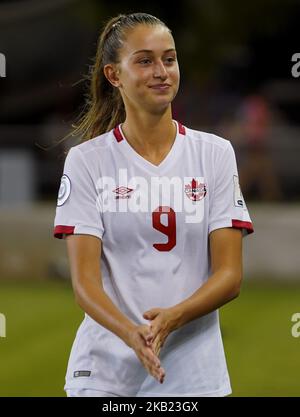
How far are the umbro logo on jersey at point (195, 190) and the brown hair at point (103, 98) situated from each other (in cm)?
51

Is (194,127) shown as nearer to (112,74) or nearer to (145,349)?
(112,74)

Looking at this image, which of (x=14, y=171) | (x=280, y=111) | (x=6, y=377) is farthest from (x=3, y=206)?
(x=280, y=111)

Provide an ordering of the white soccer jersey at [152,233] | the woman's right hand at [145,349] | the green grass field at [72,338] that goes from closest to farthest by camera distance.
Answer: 1. the woman's right hand at [145,349]
2. the white soccer jersey at [152,233]
3. the green grass field at [72,338]

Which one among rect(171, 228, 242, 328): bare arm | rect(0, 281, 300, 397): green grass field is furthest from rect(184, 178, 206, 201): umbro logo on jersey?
rect(0, 281, 300, 397): green grass field

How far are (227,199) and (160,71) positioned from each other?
1.91 ft

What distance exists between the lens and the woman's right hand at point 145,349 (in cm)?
461

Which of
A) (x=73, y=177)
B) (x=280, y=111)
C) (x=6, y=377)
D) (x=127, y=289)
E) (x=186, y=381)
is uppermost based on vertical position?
(x=280, y=111)

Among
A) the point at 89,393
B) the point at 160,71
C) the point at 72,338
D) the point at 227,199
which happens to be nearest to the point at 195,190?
the point at 227,199

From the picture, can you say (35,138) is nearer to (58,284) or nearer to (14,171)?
(14,171)

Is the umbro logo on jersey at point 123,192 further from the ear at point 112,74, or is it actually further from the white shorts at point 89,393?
the white shorts at point 89,393

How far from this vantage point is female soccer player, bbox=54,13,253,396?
4984mm

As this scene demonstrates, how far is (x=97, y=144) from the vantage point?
204 inches

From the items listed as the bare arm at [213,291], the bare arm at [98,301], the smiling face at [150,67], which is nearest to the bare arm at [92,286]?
the bare arm at [98,301]

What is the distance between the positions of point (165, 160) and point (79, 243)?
476mm
